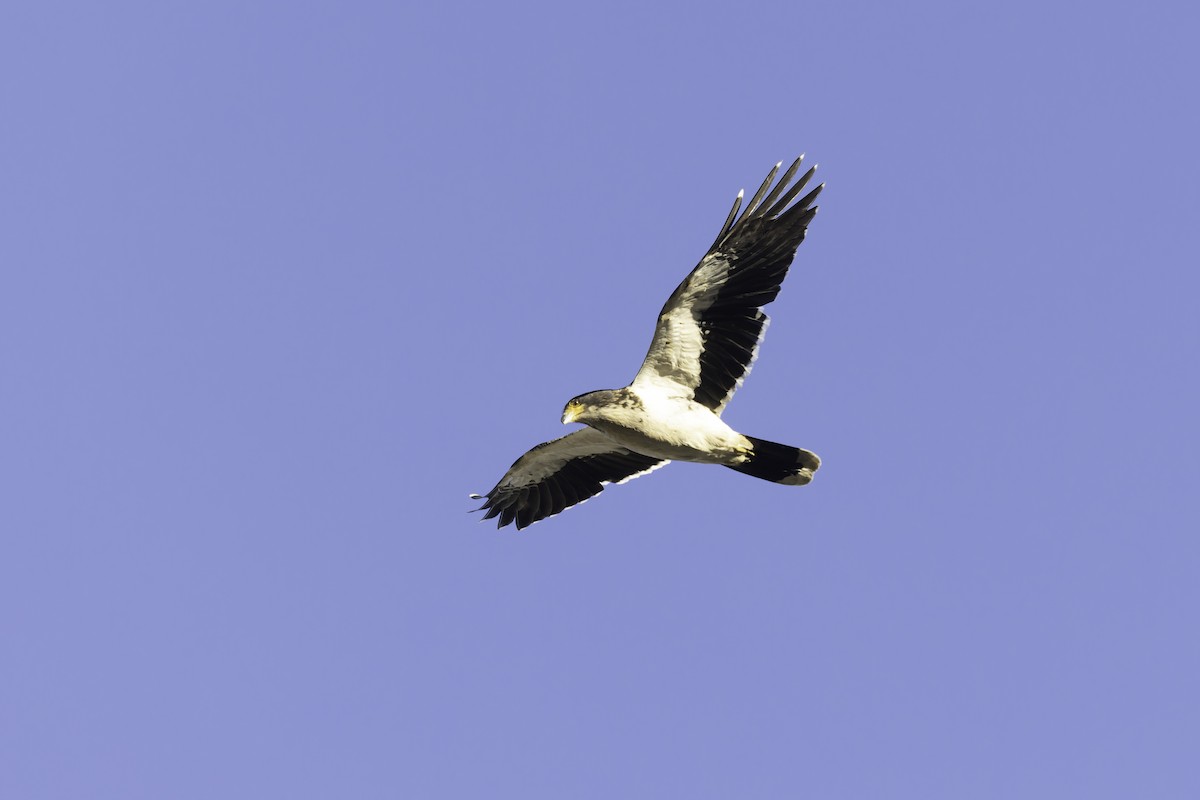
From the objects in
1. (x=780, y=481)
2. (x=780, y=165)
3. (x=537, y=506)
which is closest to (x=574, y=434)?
(x=537, y=506)

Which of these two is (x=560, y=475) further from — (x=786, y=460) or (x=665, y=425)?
(x=786, y=460)

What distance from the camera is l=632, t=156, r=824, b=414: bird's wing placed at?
52.5ft

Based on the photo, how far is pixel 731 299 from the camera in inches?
634

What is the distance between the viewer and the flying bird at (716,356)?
16.0 m

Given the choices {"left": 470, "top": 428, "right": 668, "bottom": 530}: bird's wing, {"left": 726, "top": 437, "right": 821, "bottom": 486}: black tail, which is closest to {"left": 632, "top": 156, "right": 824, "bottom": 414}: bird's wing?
{"left": 726, "top": 437, "right": 821, "bottom": 486}: black tail

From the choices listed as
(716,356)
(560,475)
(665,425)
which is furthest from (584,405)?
(560,475)

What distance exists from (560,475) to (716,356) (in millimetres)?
3342

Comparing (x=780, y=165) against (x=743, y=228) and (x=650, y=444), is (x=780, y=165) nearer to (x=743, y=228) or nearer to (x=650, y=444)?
(x=743, y=228)

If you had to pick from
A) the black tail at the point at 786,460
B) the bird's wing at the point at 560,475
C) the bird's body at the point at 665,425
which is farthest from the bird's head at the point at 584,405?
the black tail at the point at 786,460

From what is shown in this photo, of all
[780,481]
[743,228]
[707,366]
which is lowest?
[780,481]

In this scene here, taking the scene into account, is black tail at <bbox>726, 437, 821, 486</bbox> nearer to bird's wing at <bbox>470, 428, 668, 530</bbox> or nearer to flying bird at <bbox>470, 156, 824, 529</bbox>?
flying bird at <bbox>470, 156, 824, 529</bbox>

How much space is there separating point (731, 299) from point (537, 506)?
4.34 m

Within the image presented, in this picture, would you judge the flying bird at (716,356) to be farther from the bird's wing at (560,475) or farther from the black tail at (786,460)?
the bird's wing at (560,475)

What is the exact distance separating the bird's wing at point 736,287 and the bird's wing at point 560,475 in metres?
1.88
